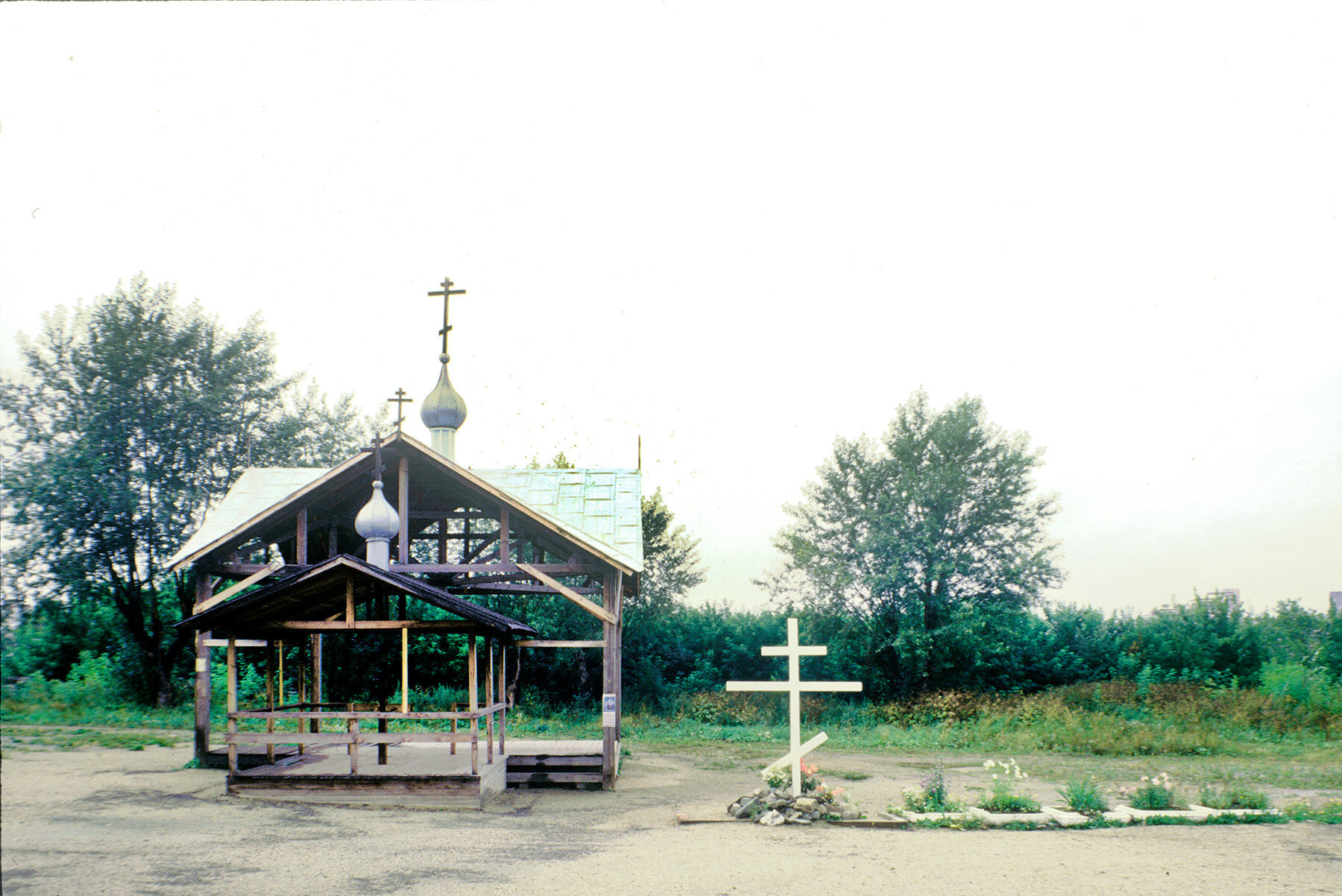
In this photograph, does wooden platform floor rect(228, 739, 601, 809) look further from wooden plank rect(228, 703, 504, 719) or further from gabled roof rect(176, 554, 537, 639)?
gabled roof rect(176, 554, 537, 639)

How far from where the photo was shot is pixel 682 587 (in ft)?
105

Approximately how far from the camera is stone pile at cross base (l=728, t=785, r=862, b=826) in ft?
35.6

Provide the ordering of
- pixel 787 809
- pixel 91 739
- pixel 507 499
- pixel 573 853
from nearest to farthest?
pixel 573 853
pixel 787 809
pixel 507 499
pixel 91 739

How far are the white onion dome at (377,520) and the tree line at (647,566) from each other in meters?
12.1

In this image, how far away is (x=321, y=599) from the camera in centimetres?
1262

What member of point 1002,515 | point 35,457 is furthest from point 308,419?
point 1002,515

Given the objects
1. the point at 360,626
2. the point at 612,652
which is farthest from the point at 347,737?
the point at 612,652

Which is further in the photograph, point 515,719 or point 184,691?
point 184,691

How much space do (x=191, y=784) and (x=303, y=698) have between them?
2.18m

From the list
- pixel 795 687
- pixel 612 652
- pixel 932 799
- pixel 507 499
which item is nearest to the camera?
pixel 932 799

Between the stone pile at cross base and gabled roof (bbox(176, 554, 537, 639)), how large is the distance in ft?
12.6

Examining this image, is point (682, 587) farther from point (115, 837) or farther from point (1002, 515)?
point (115, 837)

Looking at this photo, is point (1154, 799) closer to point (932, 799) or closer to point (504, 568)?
point (932, 799)

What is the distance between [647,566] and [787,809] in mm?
20130
